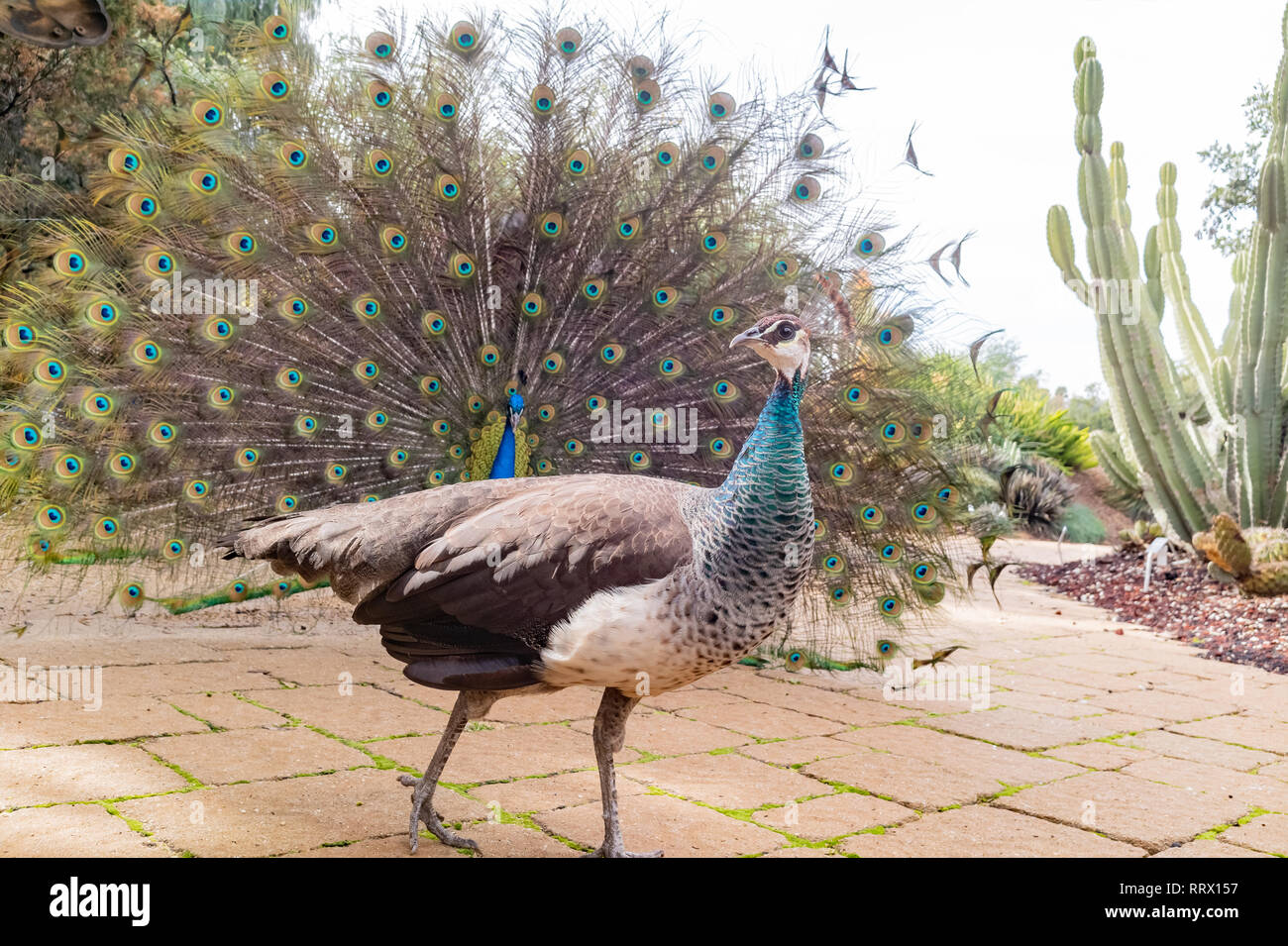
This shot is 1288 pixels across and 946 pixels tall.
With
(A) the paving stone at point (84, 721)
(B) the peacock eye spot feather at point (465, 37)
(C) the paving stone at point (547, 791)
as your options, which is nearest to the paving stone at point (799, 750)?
(C) the paving stone at point (547, 791)

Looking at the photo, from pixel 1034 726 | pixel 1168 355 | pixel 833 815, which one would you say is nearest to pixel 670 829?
pixel 833 815

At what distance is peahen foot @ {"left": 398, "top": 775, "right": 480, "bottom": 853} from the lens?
8.91 feet

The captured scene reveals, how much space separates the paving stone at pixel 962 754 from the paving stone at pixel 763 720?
0.16 m

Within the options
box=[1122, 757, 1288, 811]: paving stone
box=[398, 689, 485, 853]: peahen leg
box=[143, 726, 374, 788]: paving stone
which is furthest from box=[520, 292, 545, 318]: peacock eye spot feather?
box=[1122, 757, 1288, 811]: paving stone

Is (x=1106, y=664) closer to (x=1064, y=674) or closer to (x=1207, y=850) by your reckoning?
(x=1064, y=674)

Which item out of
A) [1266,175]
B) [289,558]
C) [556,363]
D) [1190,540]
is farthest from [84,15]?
[1190,540]

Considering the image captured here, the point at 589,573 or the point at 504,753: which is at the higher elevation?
the point at 589,573

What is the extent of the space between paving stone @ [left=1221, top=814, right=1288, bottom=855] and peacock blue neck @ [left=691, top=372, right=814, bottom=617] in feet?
5.74

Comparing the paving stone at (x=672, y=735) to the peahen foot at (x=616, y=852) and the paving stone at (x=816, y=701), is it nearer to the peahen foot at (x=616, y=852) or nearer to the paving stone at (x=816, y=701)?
the paving stone at (x=816, y=701)

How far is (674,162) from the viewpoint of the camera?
5012mm

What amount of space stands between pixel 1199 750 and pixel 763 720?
181 cm

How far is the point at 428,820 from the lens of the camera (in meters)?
2.87

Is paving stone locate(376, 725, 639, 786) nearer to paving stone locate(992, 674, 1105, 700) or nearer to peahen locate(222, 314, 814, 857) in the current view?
peahen locate(222, 314, 814, 857)

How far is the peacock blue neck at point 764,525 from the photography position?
2.47 meters
